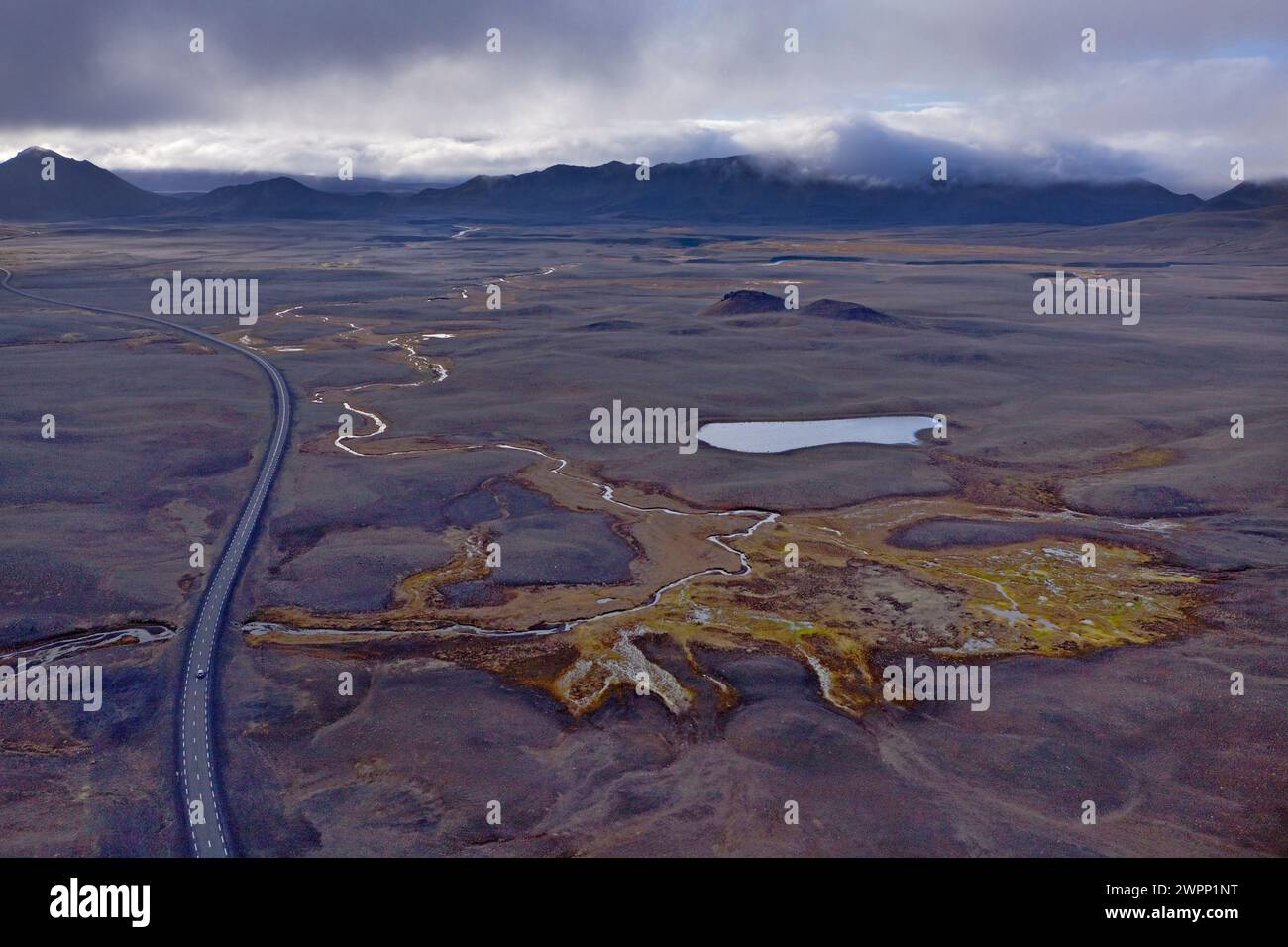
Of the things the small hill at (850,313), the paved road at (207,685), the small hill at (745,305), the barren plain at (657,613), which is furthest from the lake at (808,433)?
the small hill at (745,305)

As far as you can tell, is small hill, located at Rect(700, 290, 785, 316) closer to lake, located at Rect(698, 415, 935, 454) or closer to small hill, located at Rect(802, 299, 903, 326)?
small hill, located at Rect(802, 299, 903, 326)

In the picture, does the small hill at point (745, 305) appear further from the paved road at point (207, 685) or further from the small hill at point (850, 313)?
the paved road at point (207, 685)

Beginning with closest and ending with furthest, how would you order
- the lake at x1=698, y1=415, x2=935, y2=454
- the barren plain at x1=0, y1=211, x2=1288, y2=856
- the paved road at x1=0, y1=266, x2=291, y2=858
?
the paved road at x1=0, y1=266, x2=291, y2=858 < the barren plain at x1=0, y1=211, x2=1288, y2=856 < the lake at x1=698, y1=415, x2=935, y2=454

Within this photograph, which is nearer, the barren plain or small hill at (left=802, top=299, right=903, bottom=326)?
the barren plain

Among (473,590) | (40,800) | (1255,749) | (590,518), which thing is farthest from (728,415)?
(40,800)

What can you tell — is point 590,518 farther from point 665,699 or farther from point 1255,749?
point 1255,749

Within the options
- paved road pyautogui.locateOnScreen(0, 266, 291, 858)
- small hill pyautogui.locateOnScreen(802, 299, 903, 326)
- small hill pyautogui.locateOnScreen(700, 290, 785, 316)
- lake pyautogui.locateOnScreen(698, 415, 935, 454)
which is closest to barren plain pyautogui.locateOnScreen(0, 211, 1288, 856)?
paved road pyautogui.locateOnScreen(0, 266, 291, 858)

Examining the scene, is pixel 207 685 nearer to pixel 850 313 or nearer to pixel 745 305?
pixel 850 313

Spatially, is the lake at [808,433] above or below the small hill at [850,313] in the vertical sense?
below

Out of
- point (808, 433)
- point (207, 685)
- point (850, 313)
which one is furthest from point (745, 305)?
point (207, 685)
